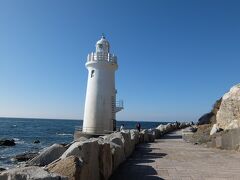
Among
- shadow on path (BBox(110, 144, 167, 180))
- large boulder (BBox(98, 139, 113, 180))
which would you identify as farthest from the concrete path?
large boulder (BBox(98, 139, 113, 180))

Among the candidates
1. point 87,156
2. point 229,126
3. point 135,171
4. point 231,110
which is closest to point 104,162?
point 87,156

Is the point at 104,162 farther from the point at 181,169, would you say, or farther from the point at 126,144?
the point at 126,144

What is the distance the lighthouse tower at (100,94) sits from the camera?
26781 millimetres

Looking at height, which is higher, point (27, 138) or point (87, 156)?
point (87, 156)

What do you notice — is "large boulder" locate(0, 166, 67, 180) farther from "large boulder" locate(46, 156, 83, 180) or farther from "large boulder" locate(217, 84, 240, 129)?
"large boulder" locate(217, 84, 240, 129)

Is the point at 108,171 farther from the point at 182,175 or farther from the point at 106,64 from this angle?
the point at 106,64

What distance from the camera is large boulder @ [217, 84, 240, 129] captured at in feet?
42.8

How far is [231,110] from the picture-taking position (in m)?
13.5

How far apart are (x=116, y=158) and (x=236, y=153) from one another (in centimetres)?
495

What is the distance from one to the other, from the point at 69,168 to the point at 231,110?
10733 mm

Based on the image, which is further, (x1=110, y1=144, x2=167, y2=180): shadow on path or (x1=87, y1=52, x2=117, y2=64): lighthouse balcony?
(x1=87, y1=52, x2=117, y2=64): lighthouse balcony

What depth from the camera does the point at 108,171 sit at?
21.2 ft

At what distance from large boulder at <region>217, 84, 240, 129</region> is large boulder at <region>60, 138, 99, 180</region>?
28.1ft

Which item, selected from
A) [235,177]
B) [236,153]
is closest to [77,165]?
[235,177]
